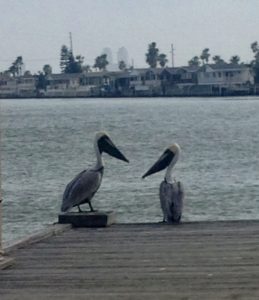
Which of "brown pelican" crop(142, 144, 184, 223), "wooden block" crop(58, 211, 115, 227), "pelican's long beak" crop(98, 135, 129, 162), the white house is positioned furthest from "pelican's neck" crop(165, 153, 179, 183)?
the white house

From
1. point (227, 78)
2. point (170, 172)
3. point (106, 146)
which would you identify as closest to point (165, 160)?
point (106, 146)

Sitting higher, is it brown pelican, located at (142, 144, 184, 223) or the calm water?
brown pelican, located at (142, 144, 184, 223)

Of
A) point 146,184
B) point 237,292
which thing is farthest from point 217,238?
point 146,184

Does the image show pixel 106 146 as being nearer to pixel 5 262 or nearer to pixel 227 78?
pixel 5 262

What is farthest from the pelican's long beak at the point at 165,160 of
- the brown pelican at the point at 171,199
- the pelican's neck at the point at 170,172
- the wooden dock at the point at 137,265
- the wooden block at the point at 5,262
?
the wooden block at the point at 5,262

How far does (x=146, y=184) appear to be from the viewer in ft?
99.0

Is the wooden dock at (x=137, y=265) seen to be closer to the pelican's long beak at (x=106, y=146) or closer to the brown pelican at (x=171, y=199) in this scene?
the brown pelican at (x=171, y=199)

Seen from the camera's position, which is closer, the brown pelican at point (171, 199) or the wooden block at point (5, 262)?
the wooden block at point (5, 262)

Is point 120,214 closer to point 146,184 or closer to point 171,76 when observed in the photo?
point 146,184

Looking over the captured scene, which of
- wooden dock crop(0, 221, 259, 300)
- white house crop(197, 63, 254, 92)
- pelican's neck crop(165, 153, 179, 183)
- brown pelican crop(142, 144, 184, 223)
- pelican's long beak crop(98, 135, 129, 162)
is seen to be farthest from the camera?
white house crop(197, 63, 254, 92)

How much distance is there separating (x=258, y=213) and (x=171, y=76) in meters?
161

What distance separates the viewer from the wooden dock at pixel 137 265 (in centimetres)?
767

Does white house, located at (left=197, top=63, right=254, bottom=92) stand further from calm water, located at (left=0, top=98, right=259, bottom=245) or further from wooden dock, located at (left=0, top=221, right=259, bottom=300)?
wooden dock, located at (left=0, top=221, right=259, bottom=300)

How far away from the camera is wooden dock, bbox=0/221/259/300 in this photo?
302 inches
